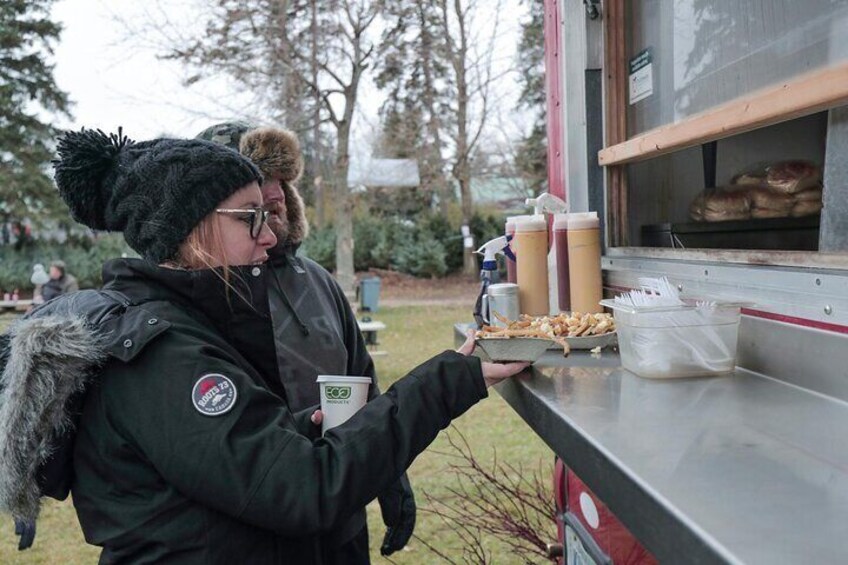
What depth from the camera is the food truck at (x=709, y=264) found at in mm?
907

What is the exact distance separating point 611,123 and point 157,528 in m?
1.83

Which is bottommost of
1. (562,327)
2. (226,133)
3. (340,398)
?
(340,398)

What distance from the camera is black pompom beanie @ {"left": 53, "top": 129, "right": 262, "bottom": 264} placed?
1601 mm

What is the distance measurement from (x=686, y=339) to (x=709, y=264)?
33cm

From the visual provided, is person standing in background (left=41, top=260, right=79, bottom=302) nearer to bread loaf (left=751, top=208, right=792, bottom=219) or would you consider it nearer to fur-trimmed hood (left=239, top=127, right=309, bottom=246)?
fur-trimmed hood (left=239, top=127, right=309, bottom=246)

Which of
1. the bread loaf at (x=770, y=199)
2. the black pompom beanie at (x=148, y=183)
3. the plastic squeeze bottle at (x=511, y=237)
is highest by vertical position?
the black pompom beanie at (x=148, y=183)

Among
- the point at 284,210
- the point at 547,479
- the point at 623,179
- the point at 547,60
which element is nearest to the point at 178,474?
the point at 284,210

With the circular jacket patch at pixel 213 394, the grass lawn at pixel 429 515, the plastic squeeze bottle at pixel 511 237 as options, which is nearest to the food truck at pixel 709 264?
the plastic squeeze bottle at pixel 511 237

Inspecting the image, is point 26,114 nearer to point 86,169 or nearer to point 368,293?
point 368,293

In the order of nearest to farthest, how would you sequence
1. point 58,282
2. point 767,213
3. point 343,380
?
point 343,380 < point 767,213 < point 58,282

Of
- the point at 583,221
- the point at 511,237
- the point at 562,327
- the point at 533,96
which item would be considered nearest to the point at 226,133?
the point at 511,237

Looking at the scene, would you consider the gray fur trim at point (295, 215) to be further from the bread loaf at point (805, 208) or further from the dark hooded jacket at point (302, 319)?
the bread loaf at point (805, 208)

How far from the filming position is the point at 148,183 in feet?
5.32

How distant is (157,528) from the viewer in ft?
4.83
